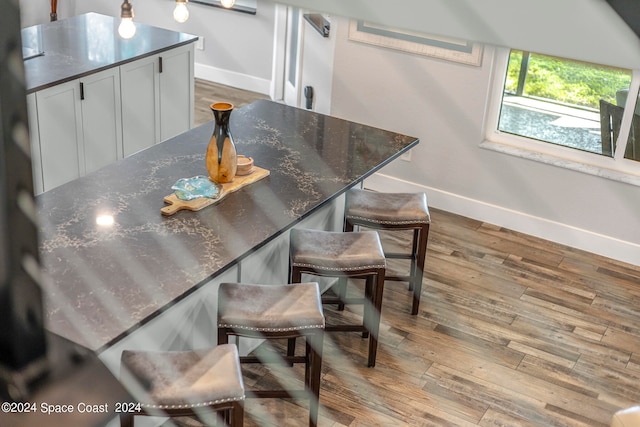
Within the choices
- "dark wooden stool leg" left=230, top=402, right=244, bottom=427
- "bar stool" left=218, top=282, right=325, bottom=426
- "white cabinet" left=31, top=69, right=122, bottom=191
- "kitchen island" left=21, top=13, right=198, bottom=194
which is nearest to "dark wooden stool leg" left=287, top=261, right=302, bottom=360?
"bar stool" left=218, top=282, right=325, bottom=426

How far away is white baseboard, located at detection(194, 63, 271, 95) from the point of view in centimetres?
704

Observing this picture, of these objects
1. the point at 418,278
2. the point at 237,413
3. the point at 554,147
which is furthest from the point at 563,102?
the point at 237,413

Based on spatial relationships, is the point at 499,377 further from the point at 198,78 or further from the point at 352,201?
the point at 198,78

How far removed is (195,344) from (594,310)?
233 cm

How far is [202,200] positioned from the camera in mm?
3033

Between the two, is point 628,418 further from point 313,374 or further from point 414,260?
point 414,260

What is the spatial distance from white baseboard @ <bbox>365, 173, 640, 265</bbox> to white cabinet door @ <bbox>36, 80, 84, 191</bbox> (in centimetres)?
207

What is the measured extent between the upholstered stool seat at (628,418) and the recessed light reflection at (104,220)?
2.07 m

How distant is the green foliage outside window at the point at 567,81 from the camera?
441 centimetres

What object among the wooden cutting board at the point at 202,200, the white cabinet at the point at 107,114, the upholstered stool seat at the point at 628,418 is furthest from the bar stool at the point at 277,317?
the white cabinet at the point at 107,114

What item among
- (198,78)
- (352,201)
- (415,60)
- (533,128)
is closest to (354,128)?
(352,201)

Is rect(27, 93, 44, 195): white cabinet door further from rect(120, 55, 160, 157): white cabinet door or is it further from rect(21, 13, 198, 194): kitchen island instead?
rect(120, 55, 160, 157): white cabinet door

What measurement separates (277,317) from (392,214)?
111cm

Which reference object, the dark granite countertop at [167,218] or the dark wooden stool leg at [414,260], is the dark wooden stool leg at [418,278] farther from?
the dark granite countertop at [167,218]
